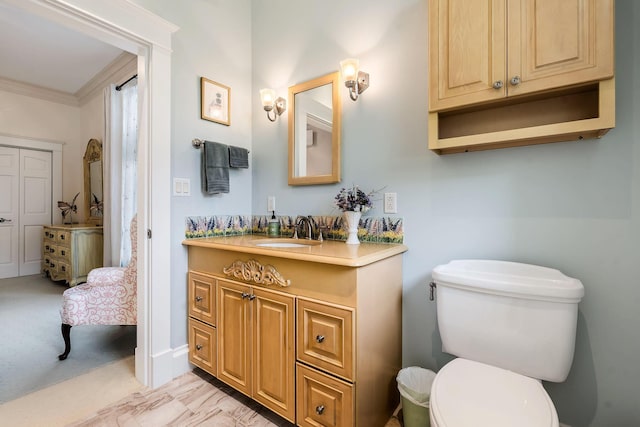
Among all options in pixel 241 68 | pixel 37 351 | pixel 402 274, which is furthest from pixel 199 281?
pixel 241 68

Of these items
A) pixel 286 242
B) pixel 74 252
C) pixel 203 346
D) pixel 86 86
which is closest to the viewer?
pixel 203 346

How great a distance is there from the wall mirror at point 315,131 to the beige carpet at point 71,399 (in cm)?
172

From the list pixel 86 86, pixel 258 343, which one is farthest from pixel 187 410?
pixel 86 86

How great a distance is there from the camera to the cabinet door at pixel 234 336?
1.54 meters

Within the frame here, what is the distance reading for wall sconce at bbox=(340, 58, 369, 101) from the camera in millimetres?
1670

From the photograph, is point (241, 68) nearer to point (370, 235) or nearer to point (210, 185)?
point (210, 185)

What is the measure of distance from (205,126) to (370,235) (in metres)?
1.43

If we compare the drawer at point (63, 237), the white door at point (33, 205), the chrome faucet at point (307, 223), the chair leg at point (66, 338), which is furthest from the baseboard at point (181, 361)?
the white door at point (33, 205)

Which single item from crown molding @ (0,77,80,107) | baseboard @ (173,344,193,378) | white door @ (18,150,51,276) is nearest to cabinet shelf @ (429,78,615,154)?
baseboard @ (173,344,193,378)

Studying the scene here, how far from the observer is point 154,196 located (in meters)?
1.75

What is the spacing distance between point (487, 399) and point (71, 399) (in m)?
2.17

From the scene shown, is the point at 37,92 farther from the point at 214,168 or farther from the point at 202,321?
the point at 202,321

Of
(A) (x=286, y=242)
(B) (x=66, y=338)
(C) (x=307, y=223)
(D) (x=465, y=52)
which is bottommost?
(B) (x=66, y=338)

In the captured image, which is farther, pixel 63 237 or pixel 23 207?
pixel 23 207
